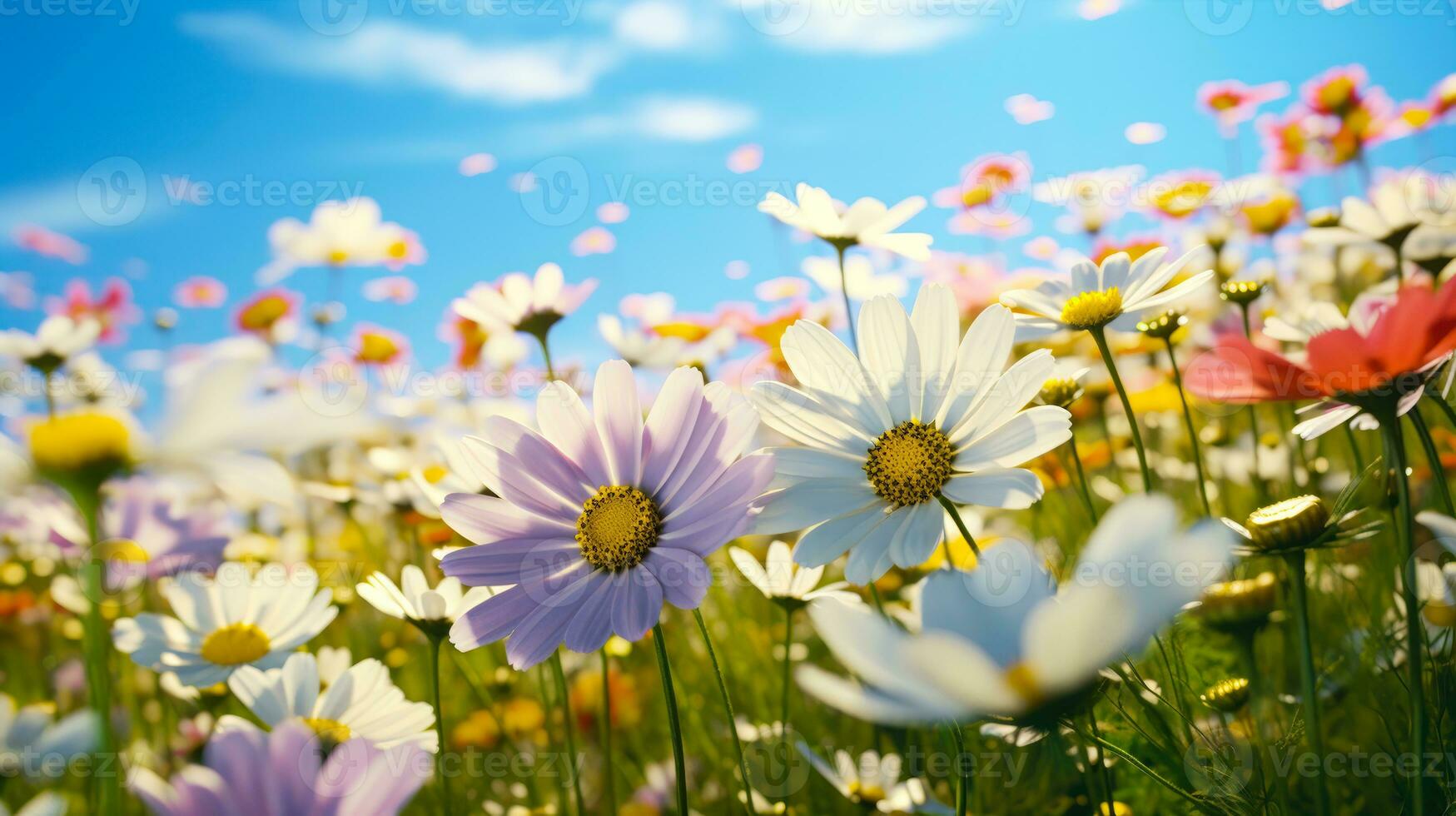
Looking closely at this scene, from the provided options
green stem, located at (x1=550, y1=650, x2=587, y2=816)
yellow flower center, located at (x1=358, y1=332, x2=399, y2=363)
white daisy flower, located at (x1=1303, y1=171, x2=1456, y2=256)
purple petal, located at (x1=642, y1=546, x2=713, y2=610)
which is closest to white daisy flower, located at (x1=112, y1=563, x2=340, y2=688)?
green stem, located at (x1=550, y1=650, x2=587, y2=816)

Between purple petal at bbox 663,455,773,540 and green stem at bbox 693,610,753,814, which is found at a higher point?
purple petal at bbox 663,455,773,540

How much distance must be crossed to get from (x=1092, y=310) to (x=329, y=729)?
2.21ft

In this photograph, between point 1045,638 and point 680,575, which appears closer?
point 1045,638

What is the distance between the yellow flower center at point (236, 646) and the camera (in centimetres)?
84

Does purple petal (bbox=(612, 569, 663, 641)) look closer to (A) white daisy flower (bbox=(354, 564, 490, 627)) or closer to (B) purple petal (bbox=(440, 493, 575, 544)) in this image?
(B) purple petal (bbox=(440, 493, 575, 544))

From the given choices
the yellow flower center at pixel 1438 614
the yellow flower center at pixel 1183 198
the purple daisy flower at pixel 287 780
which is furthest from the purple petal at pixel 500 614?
the yellow flower center at pixel 1183 198

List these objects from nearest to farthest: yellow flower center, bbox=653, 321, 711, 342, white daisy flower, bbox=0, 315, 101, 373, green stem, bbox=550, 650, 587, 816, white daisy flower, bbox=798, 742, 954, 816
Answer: green stem, bbox=550, 650, 587, 816 < white daisy flower, bbox=798, 742, 954, 816 < white daisy flower, bbox=0, 315, 101, 373 < yellow flower center, bbox=653, 321, 711, 342

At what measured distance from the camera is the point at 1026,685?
34 centimetres

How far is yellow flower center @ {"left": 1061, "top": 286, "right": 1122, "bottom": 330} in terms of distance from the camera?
69 cm

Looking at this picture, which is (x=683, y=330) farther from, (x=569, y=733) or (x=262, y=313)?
(x=262, y=313)

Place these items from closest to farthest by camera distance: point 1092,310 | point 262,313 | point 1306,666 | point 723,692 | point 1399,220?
1. point 1306,666
2. point 723,692
3. point 1092,310
4. point 1399,220
5. point 262,313

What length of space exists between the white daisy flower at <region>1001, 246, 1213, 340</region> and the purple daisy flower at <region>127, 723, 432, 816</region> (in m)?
0.52

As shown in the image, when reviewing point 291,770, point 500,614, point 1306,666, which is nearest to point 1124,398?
point 1306,666

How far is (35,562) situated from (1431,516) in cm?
264
